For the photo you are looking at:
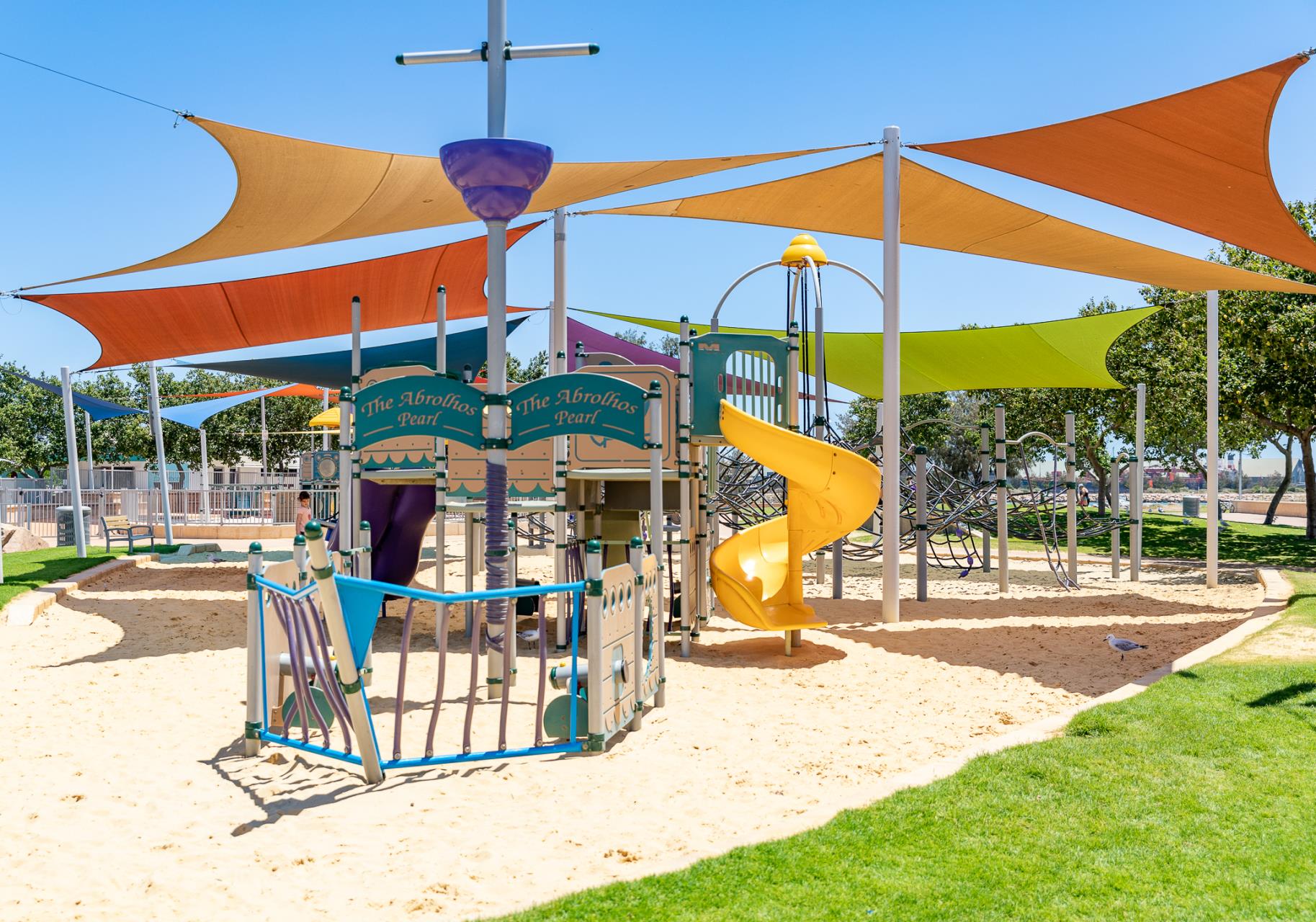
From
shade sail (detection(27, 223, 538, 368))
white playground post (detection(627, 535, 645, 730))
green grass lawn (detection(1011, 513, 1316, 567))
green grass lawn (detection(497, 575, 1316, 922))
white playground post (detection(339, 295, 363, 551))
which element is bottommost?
green grass lawn (detection(1011, 513, 1316, 567))

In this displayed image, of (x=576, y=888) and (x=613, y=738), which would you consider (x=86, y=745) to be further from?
(x=576, y=888)

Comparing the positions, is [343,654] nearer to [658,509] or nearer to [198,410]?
[658,509]

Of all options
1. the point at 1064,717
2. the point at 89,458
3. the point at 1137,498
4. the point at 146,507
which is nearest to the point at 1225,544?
the point at 1137,498

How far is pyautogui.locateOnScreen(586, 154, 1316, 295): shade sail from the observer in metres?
10.3

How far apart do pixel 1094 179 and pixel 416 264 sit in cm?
841

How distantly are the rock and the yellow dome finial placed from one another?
15910 mm

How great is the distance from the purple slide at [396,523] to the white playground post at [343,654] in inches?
233

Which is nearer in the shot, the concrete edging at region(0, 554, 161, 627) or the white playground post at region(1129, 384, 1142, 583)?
the concrete edging at region(0, 554, 161, 627)

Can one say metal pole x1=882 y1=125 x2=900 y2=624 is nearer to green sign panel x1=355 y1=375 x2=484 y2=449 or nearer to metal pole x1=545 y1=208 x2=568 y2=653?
metal pole x1=545 y1=208 x2=568 y2=653

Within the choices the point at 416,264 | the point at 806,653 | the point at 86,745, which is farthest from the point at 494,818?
the point at 416,264

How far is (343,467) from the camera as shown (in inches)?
332

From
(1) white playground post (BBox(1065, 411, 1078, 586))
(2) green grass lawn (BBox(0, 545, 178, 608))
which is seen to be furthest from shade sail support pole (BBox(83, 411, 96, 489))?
(1) white playground post (BBox(1065, 411, 1078, 586))

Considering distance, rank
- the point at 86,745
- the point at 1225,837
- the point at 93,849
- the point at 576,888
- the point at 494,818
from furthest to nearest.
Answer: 1. the point at 86,745
2. the point at 494,818
3. the point at 93,849
4. the point at 1225,837
5. the point at 576,888

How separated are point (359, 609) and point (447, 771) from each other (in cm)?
99
